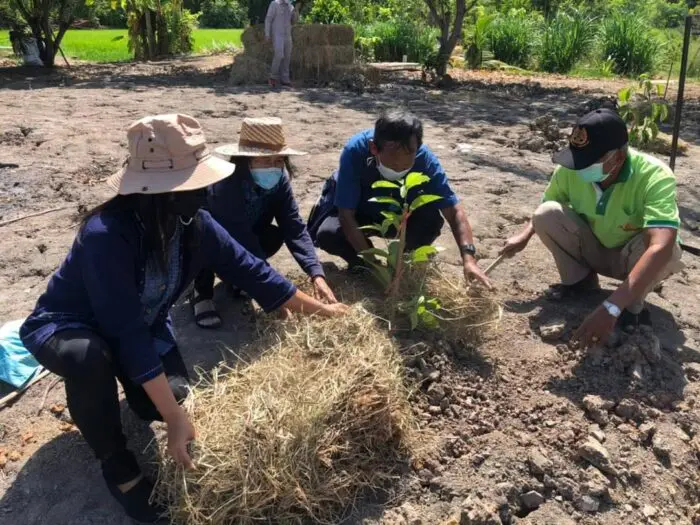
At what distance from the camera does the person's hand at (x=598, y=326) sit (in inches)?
96.9

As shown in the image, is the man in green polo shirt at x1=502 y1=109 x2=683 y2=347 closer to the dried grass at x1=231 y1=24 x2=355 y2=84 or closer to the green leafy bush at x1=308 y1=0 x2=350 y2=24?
the dried grass at x1=231 y1=24 x2=355 y2=84

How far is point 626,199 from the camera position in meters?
2.75

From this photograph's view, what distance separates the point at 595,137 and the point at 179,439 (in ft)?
6.26

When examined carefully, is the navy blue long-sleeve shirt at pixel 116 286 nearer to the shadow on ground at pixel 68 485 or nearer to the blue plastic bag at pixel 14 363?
the shadow on ground at pixel 68 485

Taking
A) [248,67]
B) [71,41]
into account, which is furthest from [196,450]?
[71,41]

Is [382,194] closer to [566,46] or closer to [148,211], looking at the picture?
[148,211]

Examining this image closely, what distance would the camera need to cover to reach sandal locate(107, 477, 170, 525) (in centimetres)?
192

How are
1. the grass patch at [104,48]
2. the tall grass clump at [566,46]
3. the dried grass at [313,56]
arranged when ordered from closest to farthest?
the dried grass at [313,56]
the tall grass clump at [566,46]
the grass patch at [104,48]

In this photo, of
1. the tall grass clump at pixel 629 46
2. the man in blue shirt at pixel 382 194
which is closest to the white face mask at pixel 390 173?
the man in blue shirt at pixel 382 194

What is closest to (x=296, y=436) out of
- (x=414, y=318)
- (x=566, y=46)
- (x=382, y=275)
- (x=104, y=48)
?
(x=414, y=318)

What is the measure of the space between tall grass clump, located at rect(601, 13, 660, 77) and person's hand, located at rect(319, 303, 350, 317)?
13642mm

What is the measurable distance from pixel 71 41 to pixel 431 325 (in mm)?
25410

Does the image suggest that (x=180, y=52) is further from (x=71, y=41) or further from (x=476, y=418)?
(x=476, y=418)

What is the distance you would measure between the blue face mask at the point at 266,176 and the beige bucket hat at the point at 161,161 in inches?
34.1
